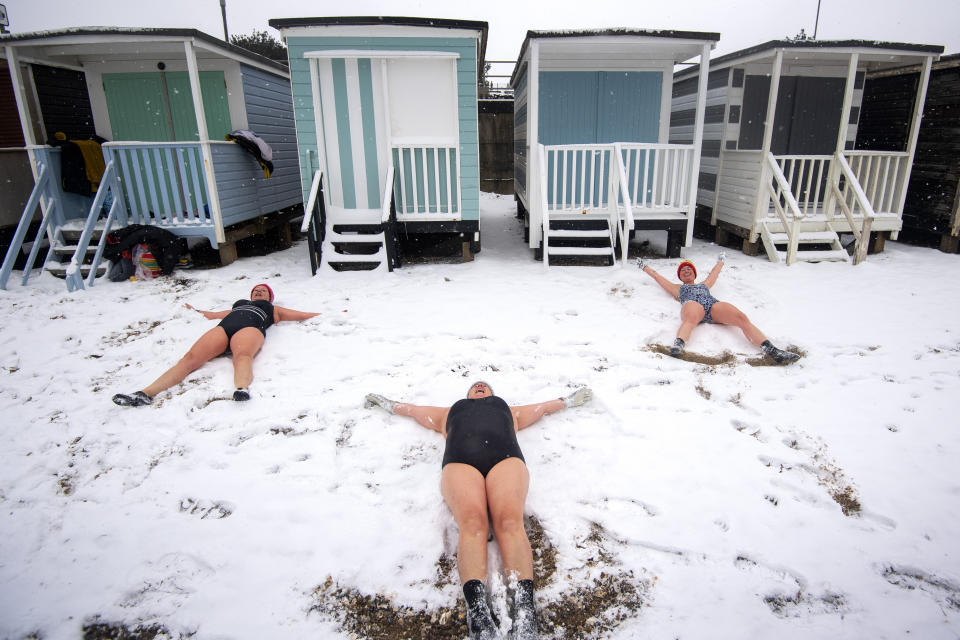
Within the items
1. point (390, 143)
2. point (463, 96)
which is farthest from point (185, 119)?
point (463, 96)

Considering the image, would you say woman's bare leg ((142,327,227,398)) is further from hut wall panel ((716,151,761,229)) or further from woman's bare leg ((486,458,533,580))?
hut wall panel ((716,151,761,229))

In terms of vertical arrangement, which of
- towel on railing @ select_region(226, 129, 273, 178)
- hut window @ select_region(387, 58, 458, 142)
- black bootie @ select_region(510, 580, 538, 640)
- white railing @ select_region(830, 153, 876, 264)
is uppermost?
hut window @ select_region(387, 58, 458, 142)

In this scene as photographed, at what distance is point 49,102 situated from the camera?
729cm

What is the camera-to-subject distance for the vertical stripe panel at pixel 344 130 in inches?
269

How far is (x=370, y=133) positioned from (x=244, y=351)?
14.0 ft

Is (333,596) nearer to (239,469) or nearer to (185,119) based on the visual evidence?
(239,469)

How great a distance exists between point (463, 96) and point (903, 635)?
265 inches

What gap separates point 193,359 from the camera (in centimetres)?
388

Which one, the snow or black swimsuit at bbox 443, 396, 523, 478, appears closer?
the snow

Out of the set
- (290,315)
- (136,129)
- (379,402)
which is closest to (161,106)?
(136,129)

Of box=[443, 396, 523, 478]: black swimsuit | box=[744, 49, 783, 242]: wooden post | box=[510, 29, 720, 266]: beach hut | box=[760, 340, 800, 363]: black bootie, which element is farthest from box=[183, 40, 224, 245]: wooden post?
box=[744, 49, 783, 242]: wooden post

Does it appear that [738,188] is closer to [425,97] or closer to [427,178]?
[427,178]

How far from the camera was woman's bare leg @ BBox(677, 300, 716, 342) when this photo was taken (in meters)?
4.41

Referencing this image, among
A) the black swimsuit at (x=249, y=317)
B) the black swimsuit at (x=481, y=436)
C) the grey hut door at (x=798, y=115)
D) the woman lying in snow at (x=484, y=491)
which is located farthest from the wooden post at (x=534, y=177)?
the black swimsuit at (x=481, y=436)
